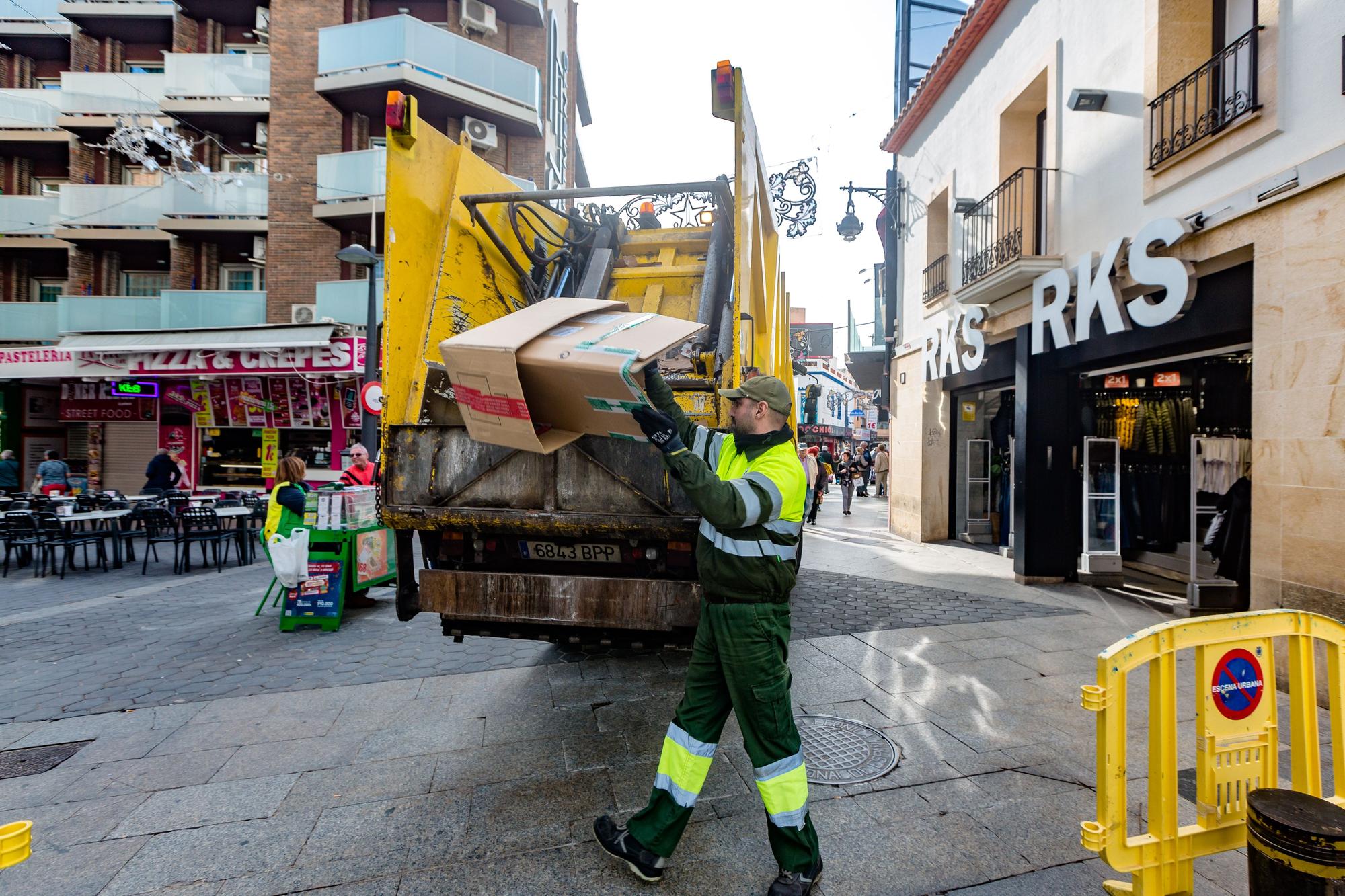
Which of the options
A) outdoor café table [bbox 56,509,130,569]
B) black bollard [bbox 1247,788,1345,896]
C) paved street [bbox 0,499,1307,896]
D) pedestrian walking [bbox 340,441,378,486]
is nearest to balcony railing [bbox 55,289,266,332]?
outdoor café table [bbox 56,509,130,569]

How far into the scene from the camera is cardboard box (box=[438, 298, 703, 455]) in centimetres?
239

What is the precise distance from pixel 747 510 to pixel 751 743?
35.3 inches

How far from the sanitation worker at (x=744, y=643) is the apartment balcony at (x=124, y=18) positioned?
21345 millimetres

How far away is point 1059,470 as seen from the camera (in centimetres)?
795

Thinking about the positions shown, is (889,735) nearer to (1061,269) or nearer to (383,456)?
(383,456)

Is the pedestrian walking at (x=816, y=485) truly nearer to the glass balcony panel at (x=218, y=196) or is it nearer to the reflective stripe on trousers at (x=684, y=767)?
the reflective stripe on trousers at (x=684, y=767)

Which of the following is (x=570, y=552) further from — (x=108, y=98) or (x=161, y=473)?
(x=108, y=98)

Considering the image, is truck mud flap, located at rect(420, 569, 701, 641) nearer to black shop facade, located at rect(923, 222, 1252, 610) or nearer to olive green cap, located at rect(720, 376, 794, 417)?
olive green cap, located at rect(720, 376, 794, 417)

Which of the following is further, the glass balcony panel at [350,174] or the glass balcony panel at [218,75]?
the glass balcony panel at [218,75]

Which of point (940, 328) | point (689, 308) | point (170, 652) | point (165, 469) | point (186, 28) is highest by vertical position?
point (186, 28)

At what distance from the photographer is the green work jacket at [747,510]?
7.54ft

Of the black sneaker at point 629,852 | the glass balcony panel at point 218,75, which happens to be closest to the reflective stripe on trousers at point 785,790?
the black sneaker at point 629,852

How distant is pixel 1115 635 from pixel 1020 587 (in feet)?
6.74

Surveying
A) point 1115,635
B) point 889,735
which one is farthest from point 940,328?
point 889,735
